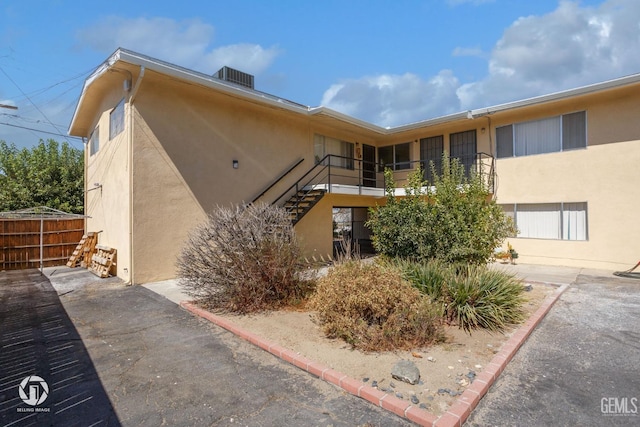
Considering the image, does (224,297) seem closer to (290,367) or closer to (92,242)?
(290,367)

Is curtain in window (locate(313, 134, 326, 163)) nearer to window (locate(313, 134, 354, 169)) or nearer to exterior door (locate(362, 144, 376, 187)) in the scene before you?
window (locate(313, 134, 354, 169))

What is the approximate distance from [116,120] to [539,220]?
14189 mm

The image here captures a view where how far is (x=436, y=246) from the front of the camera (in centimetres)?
680

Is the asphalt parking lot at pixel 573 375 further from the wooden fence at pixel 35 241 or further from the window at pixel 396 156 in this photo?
the wooden fence at pixel 35 241

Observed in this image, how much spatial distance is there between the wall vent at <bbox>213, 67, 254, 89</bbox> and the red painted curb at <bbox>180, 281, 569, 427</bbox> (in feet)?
27.1

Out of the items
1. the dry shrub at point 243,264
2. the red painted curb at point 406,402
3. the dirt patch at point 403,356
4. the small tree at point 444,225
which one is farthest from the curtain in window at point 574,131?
the dry shrub at point 243,264

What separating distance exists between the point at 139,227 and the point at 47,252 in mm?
6475

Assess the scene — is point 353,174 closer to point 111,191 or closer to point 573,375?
point 111,191

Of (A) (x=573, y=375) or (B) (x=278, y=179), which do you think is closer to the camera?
(A) (x=573, y=375)

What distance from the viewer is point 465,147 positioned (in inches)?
518

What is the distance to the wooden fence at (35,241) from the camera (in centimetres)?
1116

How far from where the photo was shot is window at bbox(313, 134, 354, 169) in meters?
13.1

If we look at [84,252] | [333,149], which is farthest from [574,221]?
[84,252]

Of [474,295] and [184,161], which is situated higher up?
[184,161]
